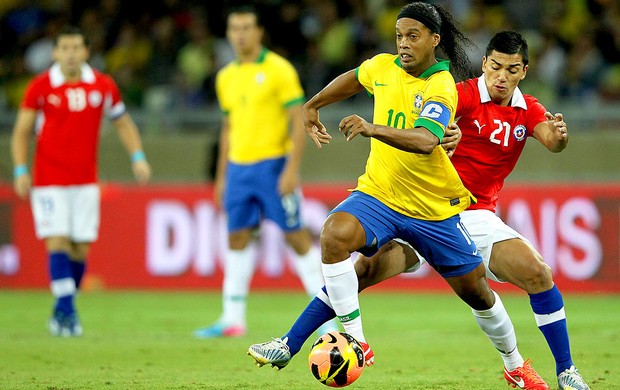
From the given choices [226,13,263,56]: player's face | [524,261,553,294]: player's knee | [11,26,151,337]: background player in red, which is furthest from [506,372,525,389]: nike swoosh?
[11,26,151,337]: background player in red

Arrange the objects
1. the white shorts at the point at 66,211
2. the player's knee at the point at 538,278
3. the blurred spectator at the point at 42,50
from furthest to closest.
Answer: the blurred spectator at the point at 42,50 → the white shorts at the point at 66,211 → the player's knee at the point at 538,278

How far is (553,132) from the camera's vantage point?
6652mm

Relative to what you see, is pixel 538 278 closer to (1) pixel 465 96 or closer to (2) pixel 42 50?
(1) pixel 465 96

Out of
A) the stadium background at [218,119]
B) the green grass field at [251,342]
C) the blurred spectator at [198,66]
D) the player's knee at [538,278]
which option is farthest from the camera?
the blurred spectator at [198,66]

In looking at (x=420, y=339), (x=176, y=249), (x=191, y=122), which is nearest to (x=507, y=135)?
(x=420, y=339)

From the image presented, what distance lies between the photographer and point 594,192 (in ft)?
43.0

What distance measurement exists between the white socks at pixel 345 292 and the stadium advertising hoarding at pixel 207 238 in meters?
6.96

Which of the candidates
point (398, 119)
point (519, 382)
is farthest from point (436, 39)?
point (519, 382)

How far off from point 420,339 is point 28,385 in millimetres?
3821

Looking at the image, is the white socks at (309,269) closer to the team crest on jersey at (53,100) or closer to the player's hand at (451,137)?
the team crest on jersey at (53,100)

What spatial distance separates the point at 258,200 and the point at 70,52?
6.96 feet

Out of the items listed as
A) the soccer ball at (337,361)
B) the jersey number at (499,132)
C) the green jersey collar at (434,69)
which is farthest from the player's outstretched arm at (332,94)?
the soccer ball at (337,361)

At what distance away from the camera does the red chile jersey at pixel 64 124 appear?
32.7ft

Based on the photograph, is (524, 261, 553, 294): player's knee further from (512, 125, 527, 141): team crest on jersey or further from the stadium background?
the stadium background
